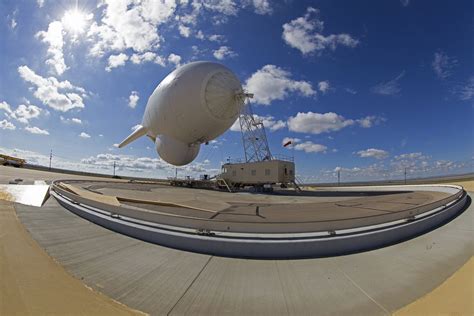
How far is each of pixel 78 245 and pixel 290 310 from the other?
4.35 metres

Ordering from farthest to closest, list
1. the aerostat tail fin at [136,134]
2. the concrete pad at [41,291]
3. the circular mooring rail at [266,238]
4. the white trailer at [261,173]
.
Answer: the aerostat tail fin at [136,134] → the white trailer at [261,173] → the circular mooring rail at [266,238] → the concrete pad at [41,291]

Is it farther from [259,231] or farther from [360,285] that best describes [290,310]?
[259,231]

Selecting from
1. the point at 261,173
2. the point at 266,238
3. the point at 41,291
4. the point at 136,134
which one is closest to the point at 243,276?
the point at 266,238

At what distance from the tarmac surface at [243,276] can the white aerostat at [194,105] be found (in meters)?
23.1

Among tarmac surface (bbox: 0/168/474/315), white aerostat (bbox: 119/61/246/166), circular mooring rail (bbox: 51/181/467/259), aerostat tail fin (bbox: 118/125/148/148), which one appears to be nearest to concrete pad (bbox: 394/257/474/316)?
tarmac surface (bbox: 0/168/474/315)

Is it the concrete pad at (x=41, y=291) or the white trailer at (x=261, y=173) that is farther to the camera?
the white trailer at (x=261, y=173)

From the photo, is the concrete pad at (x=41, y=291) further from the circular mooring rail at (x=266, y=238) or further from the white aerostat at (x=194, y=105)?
the white aerostat at (x=194, y=105)

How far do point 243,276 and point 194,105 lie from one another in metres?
25.2

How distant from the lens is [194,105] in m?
27.3

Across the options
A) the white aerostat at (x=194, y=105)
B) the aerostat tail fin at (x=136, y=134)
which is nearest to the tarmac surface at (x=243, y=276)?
the white aerostat at (x=194, y=105)

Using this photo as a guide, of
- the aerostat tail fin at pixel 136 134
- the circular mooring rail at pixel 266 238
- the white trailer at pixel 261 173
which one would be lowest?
the circular mooring rail at pixel 266 238

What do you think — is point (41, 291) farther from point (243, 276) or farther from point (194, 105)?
point (194, 105)

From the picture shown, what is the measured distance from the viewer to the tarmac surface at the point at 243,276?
10.1 feet

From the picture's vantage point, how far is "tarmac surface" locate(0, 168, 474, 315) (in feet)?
10.1
